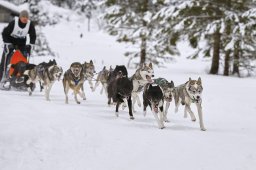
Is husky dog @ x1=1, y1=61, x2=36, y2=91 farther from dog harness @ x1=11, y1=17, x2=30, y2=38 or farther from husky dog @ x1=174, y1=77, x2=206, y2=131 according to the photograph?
husky dog @ x1=174, y1=77, x2=206, y2=131

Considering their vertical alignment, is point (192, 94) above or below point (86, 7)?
below

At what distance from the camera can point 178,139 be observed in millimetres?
6914

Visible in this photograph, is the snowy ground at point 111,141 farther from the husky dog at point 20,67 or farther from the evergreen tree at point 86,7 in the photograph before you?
the evergreen tree at point 86,7

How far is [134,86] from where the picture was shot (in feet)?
30.7

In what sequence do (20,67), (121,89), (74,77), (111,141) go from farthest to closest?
(20,67)
(74,77)
(121,89)
(111,141)

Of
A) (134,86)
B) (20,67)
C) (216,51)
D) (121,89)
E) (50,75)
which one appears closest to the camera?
(121,89)

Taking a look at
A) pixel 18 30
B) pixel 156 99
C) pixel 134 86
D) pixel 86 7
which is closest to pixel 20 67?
pixel 18 30

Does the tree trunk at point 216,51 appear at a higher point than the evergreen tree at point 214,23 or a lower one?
lower

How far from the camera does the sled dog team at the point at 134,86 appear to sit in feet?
25.2

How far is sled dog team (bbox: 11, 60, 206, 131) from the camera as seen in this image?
7.69 m

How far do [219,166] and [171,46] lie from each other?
1730 centimetres

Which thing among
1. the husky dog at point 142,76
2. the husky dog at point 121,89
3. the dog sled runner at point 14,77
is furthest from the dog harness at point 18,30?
the husky dog at point 142,76

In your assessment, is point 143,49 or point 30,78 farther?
point 143,49

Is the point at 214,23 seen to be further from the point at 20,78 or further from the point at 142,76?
the point at 20,78
